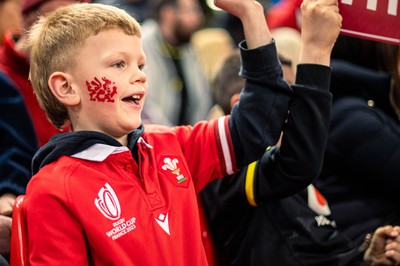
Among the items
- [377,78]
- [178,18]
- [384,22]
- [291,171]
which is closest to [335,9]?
[384,22]

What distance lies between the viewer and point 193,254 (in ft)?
5.90

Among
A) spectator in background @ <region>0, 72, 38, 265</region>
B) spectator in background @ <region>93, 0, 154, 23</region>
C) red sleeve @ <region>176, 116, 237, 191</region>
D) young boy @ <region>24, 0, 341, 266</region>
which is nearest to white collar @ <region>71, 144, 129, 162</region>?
young boy @ <region>24, 0, 341, 266</region>

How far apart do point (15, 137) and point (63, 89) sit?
2.31 ft

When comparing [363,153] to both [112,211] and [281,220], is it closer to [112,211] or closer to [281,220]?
[281,220]

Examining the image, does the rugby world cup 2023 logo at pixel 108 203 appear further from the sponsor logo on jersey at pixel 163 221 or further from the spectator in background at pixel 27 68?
the spectator in background at pixel 27 68

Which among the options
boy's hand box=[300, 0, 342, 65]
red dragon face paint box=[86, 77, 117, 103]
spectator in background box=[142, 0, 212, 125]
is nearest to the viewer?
red dragon face paint box=[86, 77, 117, 103]

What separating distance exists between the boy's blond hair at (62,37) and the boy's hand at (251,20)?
0.87 feet

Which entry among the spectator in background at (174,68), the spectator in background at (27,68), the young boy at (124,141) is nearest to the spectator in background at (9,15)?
the spectator in background at (27,68)

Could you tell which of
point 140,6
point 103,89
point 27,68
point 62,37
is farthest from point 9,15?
point 140,6

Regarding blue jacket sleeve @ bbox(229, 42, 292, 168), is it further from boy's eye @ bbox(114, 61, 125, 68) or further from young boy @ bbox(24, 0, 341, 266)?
boy's eye @ bbox(114, 61, 125, 68)

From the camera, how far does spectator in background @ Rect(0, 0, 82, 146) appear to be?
2602 millimetres

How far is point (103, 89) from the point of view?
5.82 ft

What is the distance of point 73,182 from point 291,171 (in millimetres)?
608

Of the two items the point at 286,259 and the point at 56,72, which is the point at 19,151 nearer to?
the point at 56,72
